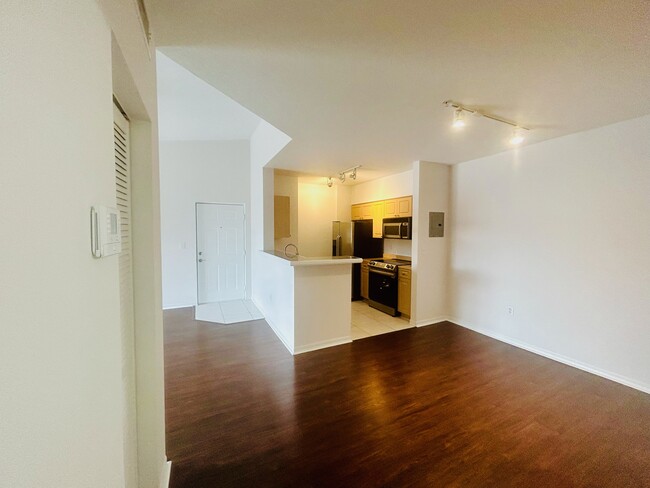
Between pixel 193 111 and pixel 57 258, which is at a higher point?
pixel 193 111

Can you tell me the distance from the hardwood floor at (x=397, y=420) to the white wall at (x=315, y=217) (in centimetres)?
319

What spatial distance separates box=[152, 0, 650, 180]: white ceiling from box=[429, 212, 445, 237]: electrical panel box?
5.45 ft

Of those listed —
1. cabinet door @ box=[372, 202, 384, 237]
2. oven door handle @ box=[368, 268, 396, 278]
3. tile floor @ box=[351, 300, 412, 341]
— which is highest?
cabinet door @ box=[372, 202, 384, 237]

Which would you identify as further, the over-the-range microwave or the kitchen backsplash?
the kitchen backsplash

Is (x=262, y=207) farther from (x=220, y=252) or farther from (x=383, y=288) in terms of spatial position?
(x=383, y=288)

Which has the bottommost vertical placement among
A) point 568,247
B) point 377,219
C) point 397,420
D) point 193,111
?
point 397,420

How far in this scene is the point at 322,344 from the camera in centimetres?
340

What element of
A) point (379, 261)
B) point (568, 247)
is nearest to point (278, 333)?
point (379, 261)

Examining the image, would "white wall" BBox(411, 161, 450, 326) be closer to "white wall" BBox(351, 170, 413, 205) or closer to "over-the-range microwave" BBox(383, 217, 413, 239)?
"over-the-range microwave" BBox(383, 217, 413, 239)

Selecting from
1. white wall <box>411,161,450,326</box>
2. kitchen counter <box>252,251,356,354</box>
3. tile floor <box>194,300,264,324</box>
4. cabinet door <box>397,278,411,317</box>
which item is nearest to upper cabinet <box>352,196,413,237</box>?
white wall <box>411,161,450,326</box>

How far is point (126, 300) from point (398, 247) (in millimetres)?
4828

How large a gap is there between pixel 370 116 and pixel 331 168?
2188 mm

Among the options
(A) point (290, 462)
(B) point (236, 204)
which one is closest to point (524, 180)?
(A) point (290, 462)

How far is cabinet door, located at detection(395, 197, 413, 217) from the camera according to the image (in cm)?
454
